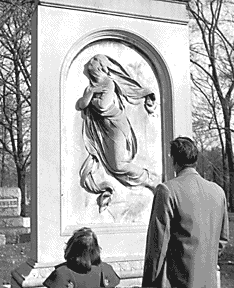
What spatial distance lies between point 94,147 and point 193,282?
2470 mm

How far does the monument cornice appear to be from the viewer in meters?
5.09

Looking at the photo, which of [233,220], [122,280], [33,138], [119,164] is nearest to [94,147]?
[119,164]

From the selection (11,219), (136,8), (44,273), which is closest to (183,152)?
(44,273)

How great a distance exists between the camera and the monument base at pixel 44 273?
4430 mm

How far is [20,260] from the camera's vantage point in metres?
11.4

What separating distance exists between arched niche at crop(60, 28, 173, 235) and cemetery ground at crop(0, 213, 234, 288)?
3.77 m

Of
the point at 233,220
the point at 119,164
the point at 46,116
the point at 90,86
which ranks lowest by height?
the point at 233,220

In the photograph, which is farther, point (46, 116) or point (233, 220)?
point (233, 220)

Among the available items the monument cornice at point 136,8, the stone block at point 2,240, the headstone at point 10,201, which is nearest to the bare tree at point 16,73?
the headstone at point 10,201

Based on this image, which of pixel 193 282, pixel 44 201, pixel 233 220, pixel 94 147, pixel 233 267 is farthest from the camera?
pixel 233 220

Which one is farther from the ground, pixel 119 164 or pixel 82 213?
pixel 119 164

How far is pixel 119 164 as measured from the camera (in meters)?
5.09

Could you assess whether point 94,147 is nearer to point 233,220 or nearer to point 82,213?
point 82,213

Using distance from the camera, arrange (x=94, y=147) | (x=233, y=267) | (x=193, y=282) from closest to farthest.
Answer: (x=193, y=282) < (x=94, y=147) < (x=233, y=267)
